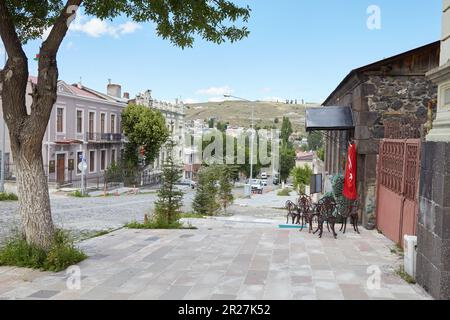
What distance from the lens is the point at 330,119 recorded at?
13.0 m

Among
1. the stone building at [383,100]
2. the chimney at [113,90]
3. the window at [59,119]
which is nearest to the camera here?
the stone building at [383,100]

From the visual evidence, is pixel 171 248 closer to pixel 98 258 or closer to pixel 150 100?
pixel 98 258

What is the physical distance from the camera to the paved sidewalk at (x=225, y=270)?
19.2 feet

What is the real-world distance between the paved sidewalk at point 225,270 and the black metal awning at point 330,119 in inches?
142

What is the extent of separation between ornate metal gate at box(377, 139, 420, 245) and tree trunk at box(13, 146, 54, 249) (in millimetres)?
6160

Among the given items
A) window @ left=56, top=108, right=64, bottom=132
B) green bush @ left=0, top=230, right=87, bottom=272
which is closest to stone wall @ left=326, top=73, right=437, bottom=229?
green bush @ left=0, top=230, right=87, bottom=272

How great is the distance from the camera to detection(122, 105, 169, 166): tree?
3878 cm

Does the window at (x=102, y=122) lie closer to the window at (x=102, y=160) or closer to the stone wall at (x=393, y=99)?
the window at (x=102, y=160)

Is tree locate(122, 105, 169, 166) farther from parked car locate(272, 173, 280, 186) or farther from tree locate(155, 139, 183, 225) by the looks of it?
parked car locate(272, 173, 280, 186)

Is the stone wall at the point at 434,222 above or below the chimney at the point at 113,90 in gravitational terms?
below

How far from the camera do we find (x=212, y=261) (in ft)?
25.3

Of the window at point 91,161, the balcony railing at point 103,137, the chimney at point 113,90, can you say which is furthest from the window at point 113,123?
the chimney at point 113,90

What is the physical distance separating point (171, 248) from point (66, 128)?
2703 centimetres

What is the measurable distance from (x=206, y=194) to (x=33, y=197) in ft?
41.3
